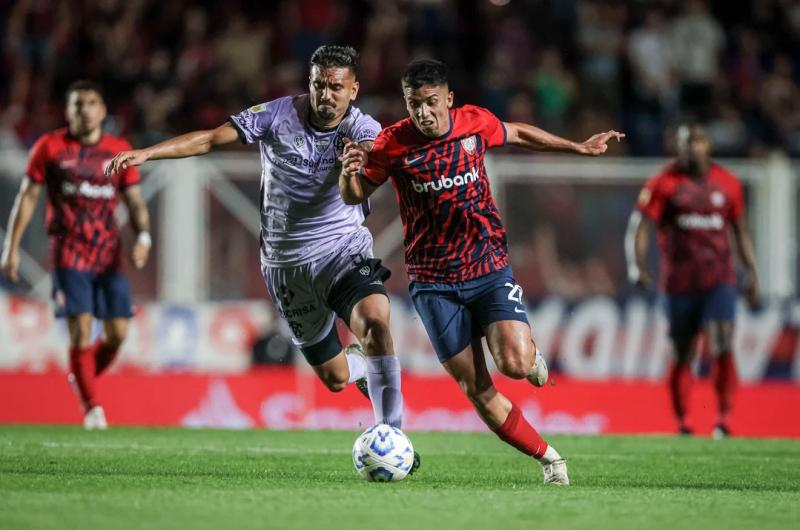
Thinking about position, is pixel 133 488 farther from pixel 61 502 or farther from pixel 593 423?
pixel 593 423

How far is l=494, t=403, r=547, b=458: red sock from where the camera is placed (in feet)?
25.2

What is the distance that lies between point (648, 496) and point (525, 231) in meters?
8.30

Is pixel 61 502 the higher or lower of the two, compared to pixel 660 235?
lower

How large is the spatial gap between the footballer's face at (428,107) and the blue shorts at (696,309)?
17.7ft

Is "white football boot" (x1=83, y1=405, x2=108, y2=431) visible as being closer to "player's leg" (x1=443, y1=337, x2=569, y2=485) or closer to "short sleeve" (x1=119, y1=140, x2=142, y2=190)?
"short sleeve" (x1=119, y1=140, x2=142, y2=190)

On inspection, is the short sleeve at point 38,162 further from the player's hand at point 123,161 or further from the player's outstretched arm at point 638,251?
the player's outstretched arm at point 638,251

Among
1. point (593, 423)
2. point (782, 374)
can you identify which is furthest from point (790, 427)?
point (593, 423)

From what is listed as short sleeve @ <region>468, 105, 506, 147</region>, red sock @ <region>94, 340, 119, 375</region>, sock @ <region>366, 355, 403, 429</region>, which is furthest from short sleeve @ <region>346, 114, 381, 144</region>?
red sock @ <region>94, 340, 119, 375</region>

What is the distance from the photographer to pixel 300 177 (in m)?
8.59

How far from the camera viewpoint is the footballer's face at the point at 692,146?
12531 mm

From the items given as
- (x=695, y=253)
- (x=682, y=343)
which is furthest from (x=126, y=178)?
(x=682, y=343)

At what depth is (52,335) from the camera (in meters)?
14.2

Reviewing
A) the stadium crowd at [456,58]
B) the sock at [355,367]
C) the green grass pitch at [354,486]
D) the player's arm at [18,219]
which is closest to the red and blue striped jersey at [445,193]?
the green grass pitch at [354,486]

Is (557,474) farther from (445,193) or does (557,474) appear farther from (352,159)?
(352,159)
